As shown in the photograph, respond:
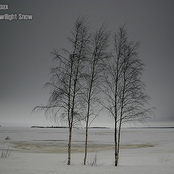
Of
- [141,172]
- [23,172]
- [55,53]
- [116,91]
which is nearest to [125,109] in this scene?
[116,91]

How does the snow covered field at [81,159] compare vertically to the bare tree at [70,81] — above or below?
below

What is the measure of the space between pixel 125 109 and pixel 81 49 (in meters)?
5.58

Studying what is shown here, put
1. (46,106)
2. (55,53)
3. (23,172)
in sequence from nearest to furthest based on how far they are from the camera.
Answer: (23,172), (46,106), (55,53)

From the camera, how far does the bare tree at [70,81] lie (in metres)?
14.0

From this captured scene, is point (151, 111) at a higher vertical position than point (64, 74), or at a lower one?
lower

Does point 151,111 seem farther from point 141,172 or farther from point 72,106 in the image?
point 72,106

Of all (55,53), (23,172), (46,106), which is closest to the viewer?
(23,172)

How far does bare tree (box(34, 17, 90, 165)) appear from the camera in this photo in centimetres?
1396

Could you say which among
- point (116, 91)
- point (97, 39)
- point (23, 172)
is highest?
point (97, 39)

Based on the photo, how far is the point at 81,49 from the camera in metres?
14.8

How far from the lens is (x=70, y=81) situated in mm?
14078

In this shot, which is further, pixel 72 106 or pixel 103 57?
pixel 103 57

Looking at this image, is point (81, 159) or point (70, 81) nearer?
point (70, 81)

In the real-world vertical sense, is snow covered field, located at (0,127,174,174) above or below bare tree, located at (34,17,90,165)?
below
